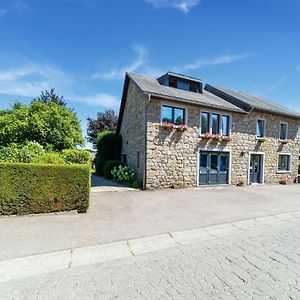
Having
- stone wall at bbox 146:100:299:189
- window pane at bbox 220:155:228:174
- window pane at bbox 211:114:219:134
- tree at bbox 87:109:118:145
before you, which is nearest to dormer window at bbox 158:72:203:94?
window pane at bbox 211:114:219:134

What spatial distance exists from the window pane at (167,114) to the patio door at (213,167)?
9.90ft

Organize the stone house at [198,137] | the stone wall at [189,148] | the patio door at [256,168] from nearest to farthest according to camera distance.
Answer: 1. the stone wall at [189,148]
2. the stone house at [198,137]
3. the patio door at [256,168]

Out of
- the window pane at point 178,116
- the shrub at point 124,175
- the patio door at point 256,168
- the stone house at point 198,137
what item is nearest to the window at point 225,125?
the stone house at point 198,137

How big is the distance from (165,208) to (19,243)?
16.0 feet

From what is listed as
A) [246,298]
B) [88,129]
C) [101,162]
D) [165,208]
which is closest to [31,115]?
[101,162]

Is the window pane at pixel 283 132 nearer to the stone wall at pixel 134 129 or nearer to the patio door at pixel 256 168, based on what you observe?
the patio door at pixel 256 168

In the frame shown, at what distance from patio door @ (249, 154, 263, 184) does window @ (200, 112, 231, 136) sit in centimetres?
327

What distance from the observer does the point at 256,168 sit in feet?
55.1

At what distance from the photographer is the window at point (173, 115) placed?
1316cm

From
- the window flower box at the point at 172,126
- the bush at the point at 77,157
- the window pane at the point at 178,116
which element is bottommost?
the bush at the point at 77,157

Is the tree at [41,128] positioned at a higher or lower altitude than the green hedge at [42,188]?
higher

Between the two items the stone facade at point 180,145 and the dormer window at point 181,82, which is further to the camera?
the dormer window at point 181,82

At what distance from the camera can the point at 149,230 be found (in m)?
5.84

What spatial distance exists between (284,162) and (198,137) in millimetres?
9141
